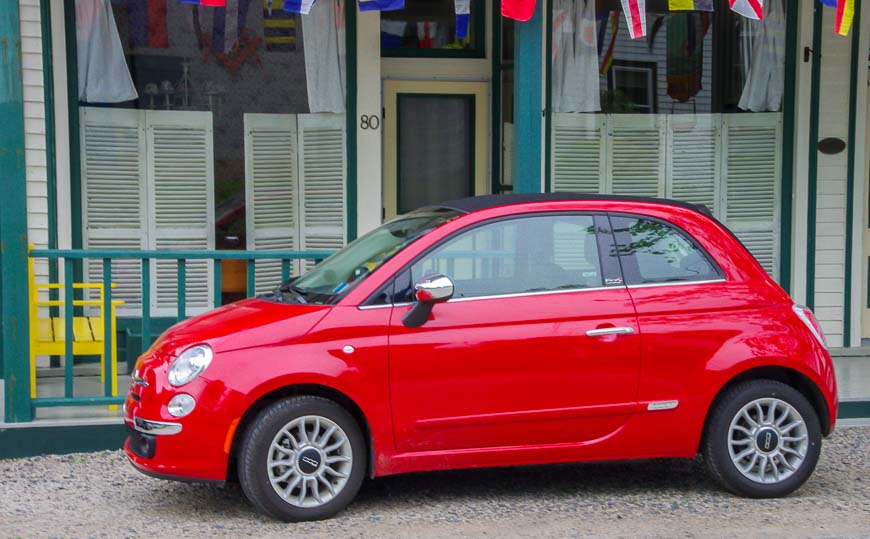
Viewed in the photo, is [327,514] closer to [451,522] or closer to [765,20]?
[451,522]

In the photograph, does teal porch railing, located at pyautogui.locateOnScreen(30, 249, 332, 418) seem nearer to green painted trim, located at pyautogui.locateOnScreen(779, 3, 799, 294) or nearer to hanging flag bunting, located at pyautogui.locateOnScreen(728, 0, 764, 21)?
hanging flag bunting, located at pyautogui.locateOnScreen(728, 0, 764, 21)

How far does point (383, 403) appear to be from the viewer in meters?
5.90

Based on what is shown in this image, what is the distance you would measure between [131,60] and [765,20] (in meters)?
5.64

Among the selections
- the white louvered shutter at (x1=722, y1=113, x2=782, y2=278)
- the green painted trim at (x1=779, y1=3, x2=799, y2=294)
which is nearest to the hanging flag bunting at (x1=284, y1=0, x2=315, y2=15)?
the white louvered shutter at (x1=722, y1=113, x2=782, y2=278)

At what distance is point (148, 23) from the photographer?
9.77 metres

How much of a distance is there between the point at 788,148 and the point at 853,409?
125 inches

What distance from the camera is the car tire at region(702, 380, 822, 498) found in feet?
20.6

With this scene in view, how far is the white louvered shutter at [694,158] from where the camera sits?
10.7m

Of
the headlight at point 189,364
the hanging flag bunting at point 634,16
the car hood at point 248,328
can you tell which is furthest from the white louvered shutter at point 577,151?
the headlight at point 189,364

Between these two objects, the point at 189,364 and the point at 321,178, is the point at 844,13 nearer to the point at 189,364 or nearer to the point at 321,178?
the point at 321,178

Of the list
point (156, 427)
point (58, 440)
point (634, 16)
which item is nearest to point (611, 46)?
point (634, 16)

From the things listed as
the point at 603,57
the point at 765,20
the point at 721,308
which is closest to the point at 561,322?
the point at 721,308

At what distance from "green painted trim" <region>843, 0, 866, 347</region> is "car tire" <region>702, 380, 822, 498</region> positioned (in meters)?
4.69

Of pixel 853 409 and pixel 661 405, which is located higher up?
pixel 661 405
